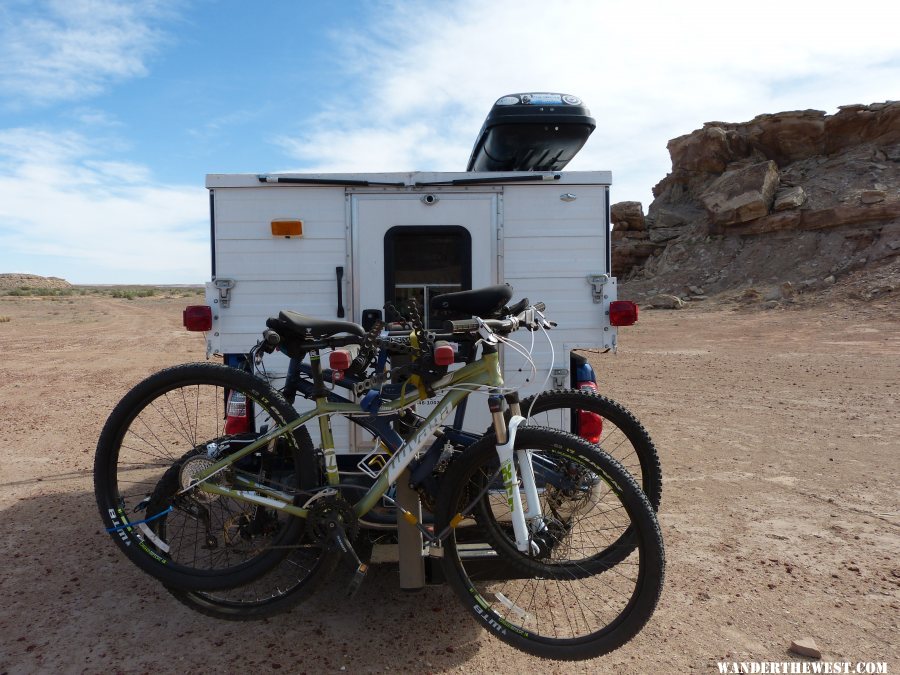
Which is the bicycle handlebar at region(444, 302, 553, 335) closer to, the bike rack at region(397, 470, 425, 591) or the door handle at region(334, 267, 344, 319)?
the bike rack at region(397, 470, 425, 591)

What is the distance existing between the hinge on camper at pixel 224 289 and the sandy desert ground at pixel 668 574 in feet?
5.74

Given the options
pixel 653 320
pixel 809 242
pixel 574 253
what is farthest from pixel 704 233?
pixel 574 253

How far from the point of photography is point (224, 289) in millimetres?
3986

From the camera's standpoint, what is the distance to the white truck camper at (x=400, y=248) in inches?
157

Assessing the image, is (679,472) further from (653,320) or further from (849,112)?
(849,112)

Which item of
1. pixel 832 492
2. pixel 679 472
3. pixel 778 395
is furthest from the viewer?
pixel 778 395

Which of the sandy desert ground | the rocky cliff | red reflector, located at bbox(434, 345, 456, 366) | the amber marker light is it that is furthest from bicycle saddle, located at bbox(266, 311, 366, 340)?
the rocky cliff

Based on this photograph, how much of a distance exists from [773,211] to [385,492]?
32415mm

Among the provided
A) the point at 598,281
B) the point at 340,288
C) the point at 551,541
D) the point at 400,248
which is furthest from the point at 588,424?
the point at 340,288

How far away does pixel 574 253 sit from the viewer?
4086 mm

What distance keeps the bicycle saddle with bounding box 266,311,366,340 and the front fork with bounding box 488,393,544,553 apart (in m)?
0.75

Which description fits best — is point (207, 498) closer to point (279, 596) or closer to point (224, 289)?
point (279, 596)

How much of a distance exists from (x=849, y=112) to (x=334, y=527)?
3711 centimetres

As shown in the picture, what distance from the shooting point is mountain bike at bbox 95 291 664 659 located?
270cm
